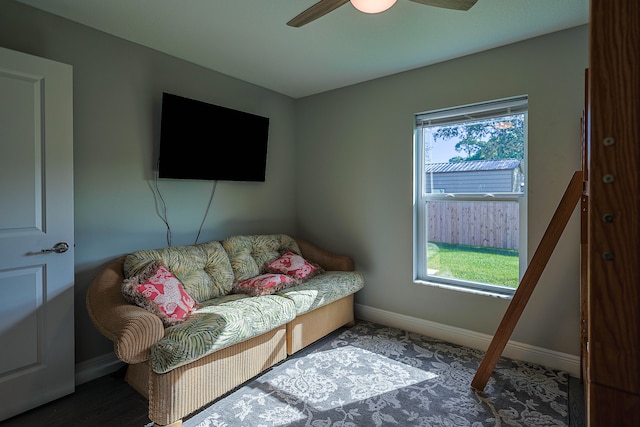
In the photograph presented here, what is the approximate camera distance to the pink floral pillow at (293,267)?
2.87 meters

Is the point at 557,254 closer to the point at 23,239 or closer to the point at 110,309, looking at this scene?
the point at 110,309

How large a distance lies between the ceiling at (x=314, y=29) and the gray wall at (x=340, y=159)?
0.15 metres

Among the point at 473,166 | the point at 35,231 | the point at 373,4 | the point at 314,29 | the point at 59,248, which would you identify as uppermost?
the point at 314,29

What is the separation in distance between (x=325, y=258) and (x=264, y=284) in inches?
36.5

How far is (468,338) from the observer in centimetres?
270

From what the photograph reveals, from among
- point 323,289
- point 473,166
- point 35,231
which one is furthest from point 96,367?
point 473,166

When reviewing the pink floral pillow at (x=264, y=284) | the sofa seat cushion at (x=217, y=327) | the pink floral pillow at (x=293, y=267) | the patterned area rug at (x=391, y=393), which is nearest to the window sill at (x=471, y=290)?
the patterned area rug at (x=391, y=393)

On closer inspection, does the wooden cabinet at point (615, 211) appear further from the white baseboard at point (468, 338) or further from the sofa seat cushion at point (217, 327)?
the white baseboard at point (468, 338)

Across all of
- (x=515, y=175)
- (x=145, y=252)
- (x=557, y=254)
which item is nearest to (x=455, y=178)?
(x=515, y=175)

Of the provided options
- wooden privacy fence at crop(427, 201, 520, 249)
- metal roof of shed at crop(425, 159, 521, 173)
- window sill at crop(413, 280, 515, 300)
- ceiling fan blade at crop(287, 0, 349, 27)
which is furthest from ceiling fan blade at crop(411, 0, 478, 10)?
window sill at crop(413, 280, 515, 300)

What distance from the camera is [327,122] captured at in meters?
3.57

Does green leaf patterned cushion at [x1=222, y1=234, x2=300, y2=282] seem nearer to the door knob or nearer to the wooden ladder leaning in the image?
the door knob

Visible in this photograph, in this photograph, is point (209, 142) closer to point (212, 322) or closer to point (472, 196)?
point (212, 322)

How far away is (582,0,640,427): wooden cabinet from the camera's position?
21.0 inches
